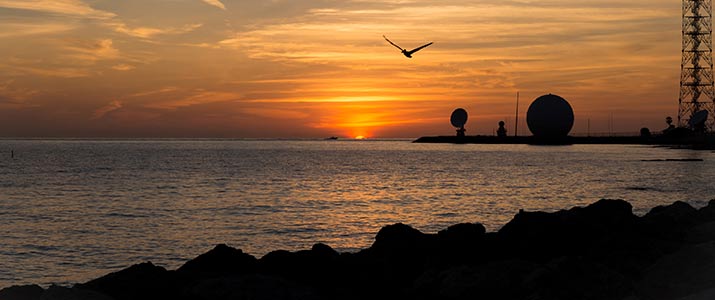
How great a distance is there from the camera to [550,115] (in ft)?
511

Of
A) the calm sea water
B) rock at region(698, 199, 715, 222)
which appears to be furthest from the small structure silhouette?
rock at region(698, 199, 715, 222)

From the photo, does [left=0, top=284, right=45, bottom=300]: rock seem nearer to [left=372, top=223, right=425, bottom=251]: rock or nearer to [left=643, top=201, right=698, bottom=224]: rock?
[left=372, top=223, right=425, bottom=251]: rock

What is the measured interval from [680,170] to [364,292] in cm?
6161

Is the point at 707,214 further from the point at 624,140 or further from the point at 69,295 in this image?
the point at 624,140

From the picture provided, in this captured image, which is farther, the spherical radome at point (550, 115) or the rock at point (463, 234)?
the spherical radome at point (550, 115)

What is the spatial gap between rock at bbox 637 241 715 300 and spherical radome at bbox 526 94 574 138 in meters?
145

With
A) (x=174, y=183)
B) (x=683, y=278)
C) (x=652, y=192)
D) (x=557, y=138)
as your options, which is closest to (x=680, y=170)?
(x=652, y=192)

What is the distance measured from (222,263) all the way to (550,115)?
481ft

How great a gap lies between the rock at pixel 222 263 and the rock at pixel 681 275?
7.28m

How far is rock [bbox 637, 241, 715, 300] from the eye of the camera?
11.9 m

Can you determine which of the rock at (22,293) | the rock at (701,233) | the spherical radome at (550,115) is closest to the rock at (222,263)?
the rock at (22,293)

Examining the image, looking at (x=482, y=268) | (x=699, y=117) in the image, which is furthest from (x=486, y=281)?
(x=699, y=117)

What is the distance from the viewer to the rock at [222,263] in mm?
15264

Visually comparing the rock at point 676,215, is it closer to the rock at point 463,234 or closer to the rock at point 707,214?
the rock at point 707,214
